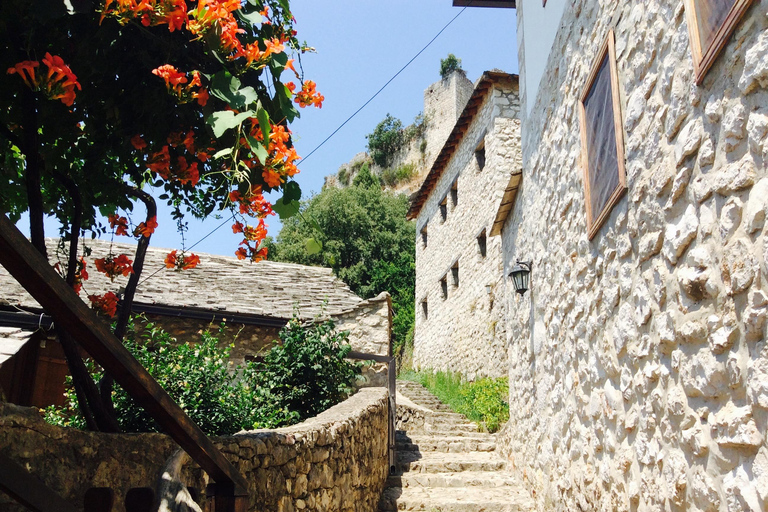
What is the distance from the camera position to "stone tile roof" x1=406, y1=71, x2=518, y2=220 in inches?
474

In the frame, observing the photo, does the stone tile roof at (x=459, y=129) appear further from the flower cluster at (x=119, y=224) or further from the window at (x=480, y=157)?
the flower cluster at (x=119, y=224)

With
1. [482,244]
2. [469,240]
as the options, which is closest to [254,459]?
[482,244]

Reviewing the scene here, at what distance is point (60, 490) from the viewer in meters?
2.55

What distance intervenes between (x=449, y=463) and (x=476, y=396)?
3379 millimetres

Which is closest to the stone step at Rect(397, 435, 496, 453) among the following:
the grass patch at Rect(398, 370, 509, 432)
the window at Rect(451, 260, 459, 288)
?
the grass patch at Rect(398, 370, 509, 432)

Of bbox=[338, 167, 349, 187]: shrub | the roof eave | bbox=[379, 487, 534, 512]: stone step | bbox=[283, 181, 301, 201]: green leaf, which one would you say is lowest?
bbox=[379, 487, 534, 512]: stone step

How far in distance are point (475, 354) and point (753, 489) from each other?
1068 cm

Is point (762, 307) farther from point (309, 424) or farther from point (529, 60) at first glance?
point (529, 60)

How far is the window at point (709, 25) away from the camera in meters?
2.15

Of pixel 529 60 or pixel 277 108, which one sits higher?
pixel 529 60

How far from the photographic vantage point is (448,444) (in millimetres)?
8094

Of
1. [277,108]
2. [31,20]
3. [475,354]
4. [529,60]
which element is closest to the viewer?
[31,20]

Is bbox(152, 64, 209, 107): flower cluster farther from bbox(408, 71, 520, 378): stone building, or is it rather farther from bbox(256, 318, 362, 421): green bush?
bbox(408, 71, 520, 378): stone building

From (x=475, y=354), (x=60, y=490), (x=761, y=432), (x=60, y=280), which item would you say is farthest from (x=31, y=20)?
(x=475, y=354)
